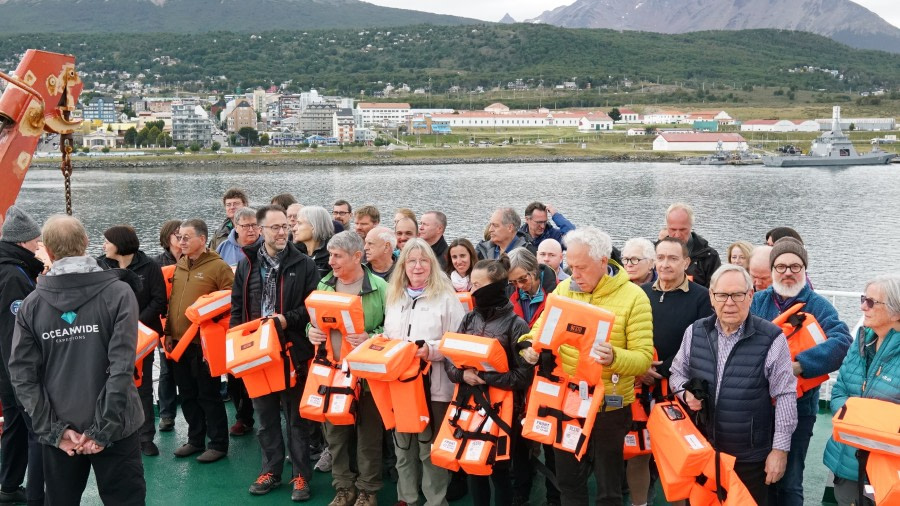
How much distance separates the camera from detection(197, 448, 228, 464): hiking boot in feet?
16.0

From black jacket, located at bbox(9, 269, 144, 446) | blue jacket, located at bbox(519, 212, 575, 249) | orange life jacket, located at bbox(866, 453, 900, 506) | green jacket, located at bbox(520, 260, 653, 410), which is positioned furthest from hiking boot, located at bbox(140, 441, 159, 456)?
orange life jacket, located at bbox(866, 453, 900, 506)

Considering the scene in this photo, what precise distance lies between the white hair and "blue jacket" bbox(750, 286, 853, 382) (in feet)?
3.27

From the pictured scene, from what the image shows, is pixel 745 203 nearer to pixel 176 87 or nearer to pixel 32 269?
pixel 32 269

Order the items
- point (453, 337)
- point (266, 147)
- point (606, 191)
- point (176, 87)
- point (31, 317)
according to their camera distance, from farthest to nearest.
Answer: point (176, 87) → point (266, 147) → point (606, 191) → point (453, 337) → point (31, 317)

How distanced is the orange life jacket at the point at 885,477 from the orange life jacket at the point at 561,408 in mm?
1105

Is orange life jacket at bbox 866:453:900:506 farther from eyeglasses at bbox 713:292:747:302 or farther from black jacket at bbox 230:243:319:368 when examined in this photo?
black jacket at bbox 230:243:319:368

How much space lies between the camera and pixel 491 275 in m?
3.70

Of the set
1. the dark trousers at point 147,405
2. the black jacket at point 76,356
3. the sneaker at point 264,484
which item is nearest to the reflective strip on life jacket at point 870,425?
the black jacket at point 76,356

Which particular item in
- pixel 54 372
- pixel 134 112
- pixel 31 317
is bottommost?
pixel 54 372

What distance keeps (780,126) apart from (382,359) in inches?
5322

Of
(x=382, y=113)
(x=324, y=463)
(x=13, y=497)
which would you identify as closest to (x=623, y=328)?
(x=324, y=463)

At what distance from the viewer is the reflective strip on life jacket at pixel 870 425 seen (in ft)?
9.33

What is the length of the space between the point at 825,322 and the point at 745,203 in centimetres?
4889

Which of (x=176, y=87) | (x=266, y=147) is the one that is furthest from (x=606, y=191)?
(x=176, y=87)
